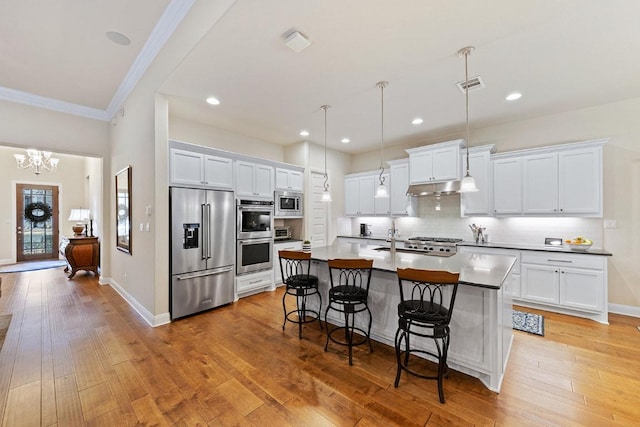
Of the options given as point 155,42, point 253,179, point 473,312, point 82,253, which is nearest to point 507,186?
point 473,312

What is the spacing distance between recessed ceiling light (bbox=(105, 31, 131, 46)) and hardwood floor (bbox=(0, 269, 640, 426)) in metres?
3.49

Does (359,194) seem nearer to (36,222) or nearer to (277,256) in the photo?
(277,256)

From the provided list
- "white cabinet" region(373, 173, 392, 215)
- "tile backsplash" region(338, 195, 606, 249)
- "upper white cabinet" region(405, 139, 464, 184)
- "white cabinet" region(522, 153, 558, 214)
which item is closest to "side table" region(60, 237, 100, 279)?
"tile backsplash" region(338, 195, 606, 249)

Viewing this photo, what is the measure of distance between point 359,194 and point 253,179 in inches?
107

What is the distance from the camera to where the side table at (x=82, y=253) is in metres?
5.76

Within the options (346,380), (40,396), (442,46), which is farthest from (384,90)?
(40,396)

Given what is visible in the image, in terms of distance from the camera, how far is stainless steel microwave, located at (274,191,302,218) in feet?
17.0

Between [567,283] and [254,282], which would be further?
[254,282]

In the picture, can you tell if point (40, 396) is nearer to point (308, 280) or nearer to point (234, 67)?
point (308, 280)

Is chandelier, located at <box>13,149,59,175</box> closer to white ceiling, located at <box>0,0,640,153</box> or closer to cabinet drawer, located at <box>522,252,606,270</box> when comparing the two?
white ceiling, located at <box>0,0,640,153</box>

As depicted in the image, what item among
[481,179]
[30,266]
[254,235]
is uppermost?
[481,179]

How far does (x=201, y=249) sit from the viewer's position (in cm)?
383

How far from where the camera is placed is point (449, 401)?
1.99 meters

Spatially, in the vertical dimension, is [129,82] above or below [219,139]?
above
